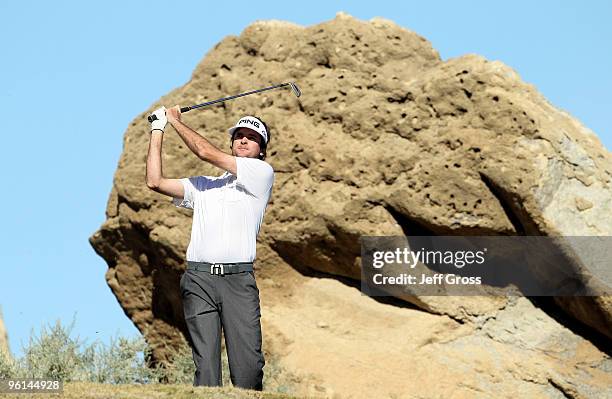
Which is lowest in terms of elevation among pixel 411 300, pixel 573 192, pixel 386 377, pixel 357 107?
pixel 386 377

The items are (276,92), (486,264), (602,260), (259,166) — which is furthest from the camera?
(276,92)

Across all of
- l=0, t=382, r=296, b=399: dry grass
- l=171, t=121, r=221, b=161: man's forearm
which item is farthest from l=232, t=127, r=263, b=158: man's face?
l=0, t=382, r=296, b=399: dry grass

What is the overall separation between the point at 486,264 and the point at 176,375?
370cm

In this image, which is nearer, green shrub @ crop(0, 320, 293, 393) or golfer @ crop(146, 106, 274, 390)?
golfer @ crop(146, 106, 274, 390)

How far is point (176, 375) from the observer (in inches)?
460

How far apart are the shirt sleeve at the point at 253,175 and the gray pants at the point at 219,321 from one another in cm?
61

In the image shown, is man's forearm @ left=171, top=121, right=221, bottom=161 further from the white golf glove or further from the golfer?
the white golf glove

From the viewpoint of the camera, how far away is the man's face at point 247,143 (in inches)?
300

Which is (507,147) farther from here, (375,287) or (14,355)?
(14,355)

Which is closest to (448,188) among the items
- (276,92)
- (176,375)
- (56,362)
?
(276,92)

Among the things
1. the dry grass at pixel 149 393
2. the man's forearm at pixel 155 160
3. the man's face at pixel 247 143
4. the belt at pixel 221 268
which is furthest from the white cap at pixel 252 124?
the dry grass at pixel 149 393

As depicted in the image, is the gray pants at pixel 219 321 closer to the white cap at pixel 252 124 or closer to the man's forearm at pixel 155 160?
the man's forearm at pixel 155 160

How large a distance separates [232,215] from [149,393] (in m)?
1.36

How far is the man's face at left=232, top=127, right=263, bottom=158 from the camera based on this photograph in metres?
7.61
